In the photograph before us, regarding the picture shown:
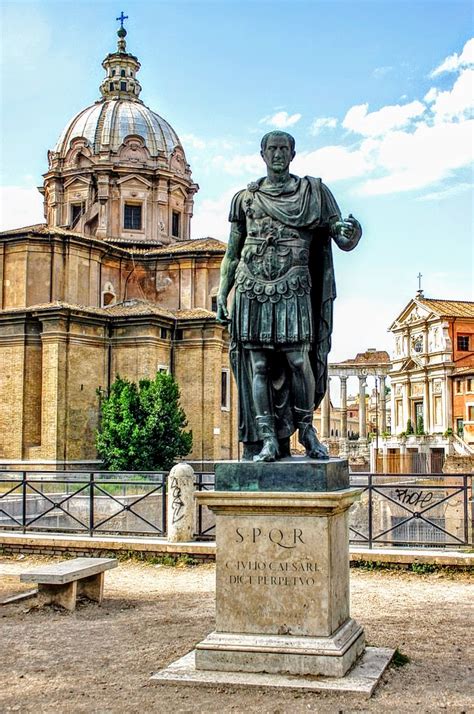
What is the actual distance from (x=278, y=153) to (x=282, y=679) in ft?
13.1

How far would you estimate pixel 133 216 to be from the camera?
4419 cm

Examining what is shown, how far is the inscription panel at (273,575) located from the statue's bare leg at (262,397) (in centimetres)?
62

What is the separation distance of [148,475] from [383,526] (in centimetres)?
423

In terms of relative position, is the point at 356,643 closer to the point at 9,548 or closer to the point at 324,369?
the point at 324,369

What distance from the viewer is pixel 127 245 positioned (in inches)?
1682

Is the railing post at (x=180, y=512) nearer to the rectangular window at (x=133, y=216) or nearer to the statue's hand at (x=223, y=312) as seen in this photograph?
the statue's hand at (x=223, y=312)

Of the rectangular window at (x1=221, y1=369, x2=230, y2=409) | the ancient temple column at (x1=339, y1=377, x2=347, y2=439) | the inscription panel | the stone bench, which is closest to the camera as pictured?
the inscription panel

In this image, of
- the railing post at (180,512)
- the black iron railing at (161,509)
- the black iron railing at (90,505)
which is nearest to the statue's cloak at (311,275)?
the black iron railing at (161,509)

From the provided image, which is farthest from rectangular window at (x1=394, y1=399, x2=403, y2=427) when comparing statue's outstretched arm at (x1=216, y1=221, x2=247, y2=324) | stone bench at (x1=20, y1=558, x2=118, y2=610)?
statue's outstretched arm at (x1=216, y1=221, x2=247, y2=324)

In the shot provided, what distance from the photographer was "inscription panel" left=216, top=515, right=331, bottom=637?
5766 millimetres

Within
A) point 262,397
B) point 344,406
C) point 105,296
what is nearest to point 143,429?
point 105,296

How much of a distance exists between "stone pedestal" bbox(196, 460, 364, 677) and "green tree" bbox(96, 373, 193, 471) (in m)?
25.2

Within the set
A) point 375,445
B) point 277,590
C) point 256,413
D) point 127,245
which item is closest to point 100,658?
point 277,590

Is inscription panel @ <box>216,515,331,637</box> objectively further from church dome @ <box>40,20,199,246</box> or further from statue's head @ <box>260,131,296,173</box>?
church dome @ <box>40,20,199,246</box>
